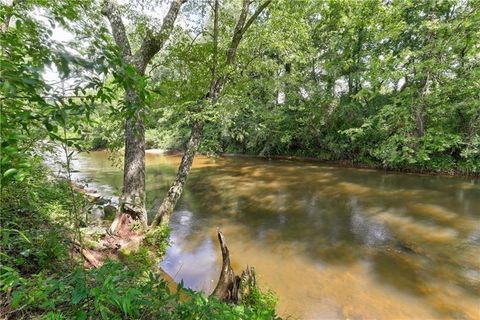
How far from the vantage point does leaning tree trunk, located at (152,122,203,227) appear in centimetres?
518

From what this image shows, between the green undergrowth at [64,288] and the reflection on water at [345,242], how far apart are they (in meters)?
1.28

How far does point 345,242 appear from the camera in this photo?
18.7 ft

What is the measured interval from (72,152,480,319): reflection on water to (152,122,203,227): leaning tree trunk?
73cm

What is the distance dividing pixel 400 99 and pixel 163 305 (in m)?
13.2

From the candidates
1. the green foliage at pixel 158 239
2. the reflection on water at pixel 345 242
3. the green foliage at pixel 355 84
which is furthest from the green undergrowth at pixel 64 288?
the green foliage at pixel 355 84

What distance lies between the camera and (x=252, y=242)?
578 cm

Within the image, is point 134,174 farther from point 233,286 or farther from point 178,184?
point 233,286

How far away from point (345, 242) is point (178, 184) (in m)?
3.61

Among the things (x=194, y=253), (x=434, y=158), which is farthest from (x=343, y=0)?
(x=194, y=253)

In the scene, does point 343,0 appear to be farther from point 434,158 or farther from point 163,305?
point 163,305

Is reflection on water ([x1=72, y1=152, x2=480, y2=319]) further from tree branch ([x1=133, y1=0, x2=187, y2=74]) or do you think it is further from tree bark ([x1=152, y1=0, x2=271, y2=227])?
tree branch ([x1=133, y1=0, x2=187, y2=74])

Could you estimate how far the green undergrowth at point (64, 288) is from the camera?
4.57 feet

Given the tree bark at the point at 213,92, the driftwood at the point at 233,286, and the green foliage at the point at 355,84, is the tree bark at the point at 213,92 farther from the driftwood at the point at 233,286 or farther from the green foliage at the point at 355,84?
the driftwood at the point at 233,286

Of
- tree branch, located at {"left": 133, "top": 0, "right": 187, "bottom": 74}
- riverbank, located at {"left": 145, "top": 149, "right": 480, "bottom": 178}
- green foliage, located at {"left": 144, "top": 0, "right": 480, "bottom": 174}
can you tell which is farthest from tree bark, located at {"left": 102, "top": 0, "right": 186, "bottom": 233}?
riverbank, located at {"left": 145, "top": 149, "right": 480, "bottom": 178}
